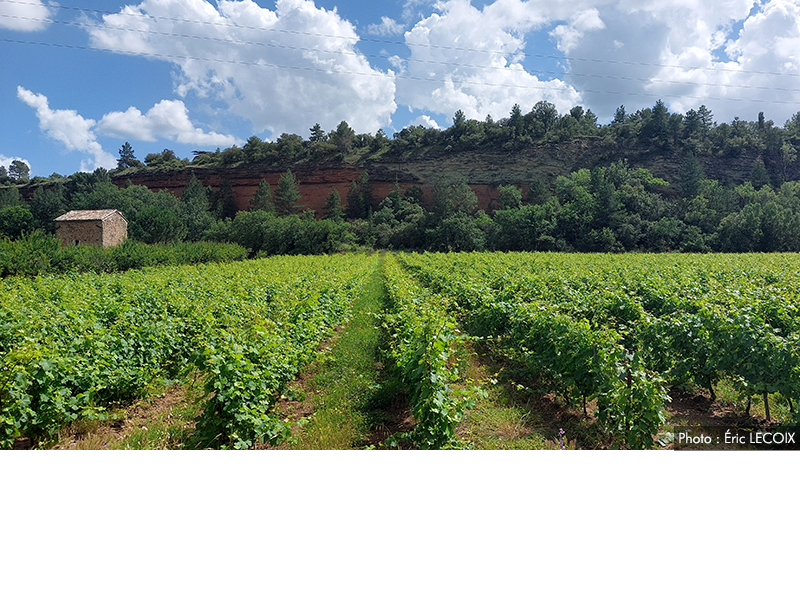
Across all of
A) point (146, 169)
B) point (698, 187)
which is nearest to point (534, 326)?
point (698, 187)

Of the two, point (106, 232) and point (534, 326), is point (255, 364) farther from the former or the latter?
point (106, 232)

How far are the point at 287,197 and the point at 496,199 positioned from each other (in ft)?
124

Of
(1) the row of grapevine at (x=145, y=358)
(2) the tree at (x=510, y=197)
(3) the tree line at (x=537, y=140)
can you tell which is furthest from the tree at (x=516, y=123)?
(1) the row of grapevine at (x=145, y=358)

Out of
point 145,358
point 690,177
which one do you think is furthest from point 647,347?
point 690,177

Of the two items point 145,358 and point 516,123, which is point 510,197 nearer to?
point 516,123

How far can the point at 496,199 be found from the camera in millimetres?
86625

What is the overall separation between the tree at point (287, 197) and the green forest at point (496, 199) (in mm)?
260

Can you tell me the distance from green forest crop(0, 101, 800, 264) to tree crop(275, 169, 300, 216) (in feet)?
0.85

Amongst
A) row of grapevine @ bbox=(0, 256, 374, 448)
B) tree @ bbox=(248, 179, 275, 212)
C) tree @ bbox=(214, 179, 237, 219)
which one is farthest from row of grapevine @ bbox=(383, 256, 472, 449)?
tree @ bbox=(214, 179, 237, 219)

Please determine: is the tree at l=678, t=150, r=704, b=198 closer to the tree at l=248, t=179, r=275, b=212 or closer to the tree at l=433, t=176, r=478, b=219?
the tree at l=433, t=176, r=478, b=219

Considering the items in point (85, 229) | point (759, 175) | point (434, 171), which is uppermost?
point (434, 171)

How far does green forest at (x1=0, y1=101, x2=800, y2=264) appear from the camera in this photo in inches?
2062

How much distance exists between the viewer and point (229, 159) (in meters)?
101

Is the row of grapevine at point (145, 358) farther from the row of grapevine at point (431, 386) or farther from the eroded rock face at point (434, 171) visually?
the eroded rock face at point (434, 171)
